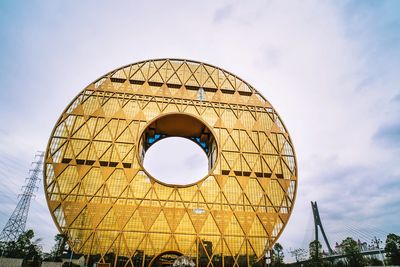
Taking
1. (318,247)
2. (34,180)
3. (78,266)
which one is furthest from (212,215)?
(34,180)

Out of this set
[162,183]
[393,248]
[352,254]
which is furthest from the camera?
[352,254]

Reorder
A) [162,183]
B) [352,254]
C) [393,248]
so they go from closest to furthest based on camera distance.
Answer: [162,183] < [393,248] < [352,254]

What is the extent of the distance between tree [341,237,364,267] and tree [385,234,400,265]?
3.78m

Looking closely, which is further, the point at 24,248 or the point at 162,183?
the point at 24,248

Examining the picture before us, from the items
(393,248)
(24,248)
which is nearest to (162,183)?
(24,248)

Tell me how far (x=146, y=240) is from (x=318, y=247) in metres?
36.1

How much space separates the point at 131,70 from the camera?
33625 mm

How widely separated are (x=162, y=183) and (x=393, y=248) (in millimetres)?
35143

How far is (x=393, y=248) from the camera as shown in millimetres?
34875

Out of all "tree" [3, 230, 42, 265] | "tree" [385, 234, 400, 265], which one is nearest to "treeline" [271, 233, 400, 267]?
"tree" [385, 234, 400, 265]

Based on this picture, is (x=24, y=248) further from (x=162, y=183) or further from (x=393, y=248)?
(x=393, y=248)

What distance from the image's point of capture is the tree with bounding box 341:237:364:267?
36794 mm

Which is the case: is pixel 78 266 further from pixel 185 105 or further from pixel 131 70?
pixel 131 70

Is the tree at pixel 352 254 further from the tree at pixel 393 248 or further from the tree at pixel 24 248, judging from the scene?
the tree at pixel 24 248
